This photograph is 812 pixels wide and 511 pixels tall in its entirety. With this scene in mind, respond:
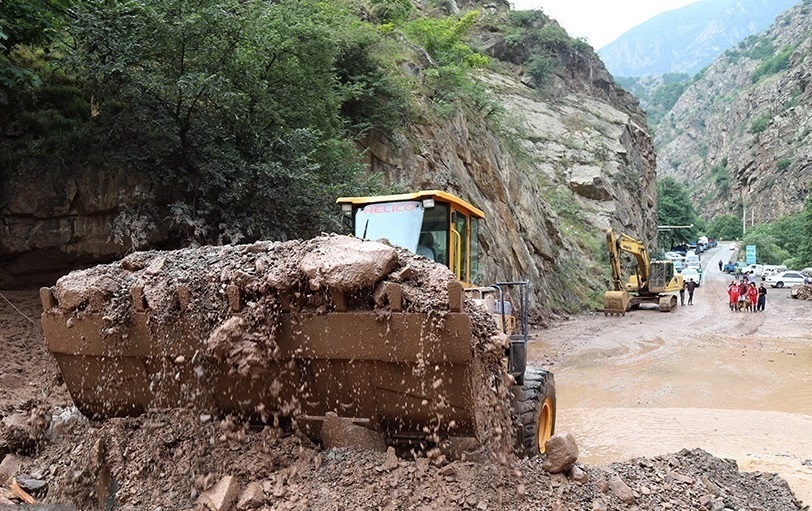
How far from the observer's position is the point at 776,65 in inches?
3775

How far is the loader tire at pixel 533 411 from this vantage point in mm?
4821

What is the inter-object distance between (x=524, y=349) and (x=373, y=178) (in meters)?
8.04

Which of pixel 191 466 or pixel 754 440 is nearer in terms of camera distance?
pixel 191 466

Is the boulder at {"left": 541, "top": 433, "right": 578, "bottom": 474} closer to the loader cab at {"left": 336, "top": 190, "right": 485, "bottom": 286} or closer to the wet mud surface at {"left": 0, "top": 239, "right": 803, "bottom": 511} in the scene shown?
the wet mud surface at {"left": 0, "top": 239, "right": 803, "bottom": 511}

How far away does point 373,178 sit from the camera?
503 inches

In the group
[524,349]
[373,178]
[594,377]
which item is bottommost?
[594,377]

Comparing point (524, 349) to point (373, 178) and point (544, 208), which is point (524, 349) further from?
point (544, 208)

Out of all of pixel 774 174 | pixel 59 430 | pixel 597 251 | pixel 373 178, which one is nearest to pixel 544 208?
pixel 597 251

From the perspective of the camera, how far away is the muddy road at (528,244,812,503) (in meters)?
7.07

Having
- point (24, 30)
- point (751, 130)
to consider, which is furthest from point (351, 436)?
point (751, 130)

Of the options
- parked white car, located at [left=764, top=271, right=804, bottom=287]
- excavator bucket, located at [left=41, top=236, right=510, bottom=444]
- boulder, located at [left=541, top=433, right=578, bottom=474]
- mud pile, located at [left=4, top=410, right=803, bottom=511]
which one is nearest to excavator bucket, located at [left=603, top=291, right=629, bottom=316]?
mud pile, located at [left=4, top=410, right=803, bottom=511]

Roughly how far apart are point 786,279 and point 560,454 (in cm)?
4121

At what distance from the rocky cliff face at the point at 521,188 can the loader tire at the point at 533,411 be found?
6.58 meters

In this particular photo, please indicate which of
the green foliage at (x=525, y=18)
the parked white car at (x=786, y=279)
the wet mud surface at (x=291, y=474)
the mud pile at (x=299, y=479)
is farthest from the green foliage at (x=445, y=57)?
the parked white car at (x=786, y=279)
